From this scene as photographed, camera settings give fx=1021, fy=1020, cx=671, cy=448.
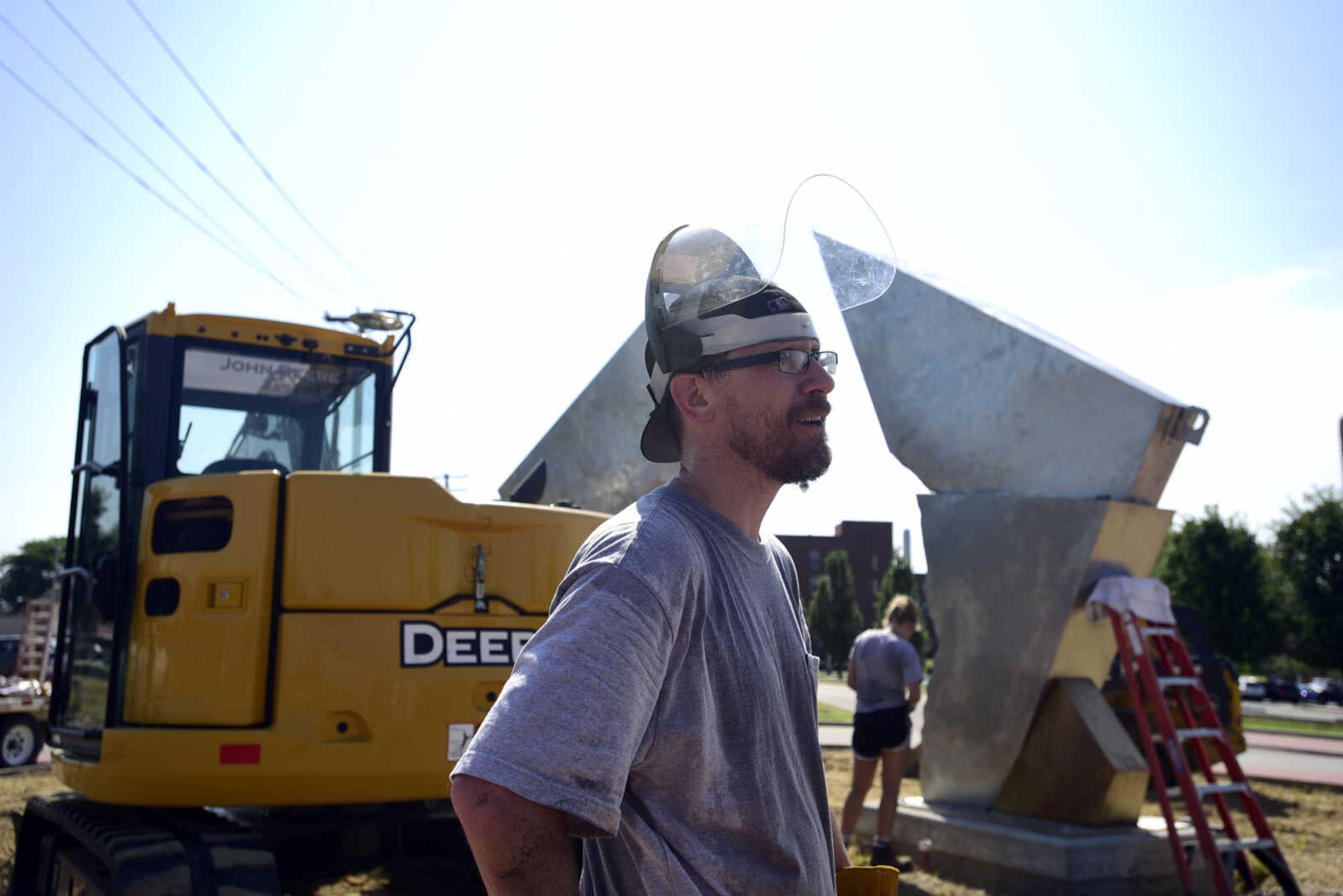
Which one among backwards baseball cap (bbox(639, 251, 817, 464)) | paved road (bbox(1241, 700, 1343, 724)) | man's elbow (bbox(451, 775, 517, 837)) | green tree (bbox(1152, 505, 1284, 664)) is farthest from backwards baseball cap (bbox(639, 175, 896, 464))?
green tree (bbox(1152, 505, 1284, 664))

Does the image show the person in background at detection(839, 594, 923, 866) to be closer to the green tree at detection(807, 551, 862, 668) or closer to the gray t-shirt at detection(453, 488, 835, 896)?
the gray t-shirt at detection(453, 488, 835, 896)

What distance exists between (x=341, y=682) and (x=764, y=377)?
2.94 metres

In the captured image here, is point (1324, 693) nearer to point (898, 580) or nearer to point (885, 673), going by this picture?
point (898, 580)

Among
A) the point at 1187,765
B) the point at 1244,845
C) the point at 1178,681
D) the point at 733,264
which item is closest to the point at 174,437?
the point at 733,264

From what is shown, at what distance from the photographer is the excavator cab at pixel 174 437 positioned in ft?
14.9

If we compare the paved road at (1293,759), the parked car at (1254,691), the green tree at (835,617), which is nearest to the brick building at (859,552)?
the green tree at (835,617)

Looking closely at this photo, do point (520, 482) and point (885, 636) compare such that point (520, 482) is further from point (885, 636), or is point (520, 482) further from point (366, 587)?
point (366, 587)

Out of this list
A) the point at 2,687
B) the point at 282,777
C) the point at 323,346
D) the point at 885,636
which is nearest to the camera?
the point at 282,777

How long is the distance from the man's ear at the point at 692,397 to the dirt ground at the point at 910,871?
4.25 meters

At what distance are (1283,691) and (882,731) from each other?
156 feet

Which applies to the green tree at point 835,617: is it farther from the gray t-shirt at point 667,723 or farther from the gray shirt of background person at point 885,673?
the gray t-shirt at point 667,723

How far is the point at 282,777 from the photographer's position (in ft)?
13.1

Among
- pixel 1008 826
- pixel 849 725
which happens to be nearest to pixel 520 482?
pixel 1008 826

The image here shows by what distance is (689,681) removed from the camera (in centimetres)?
149
